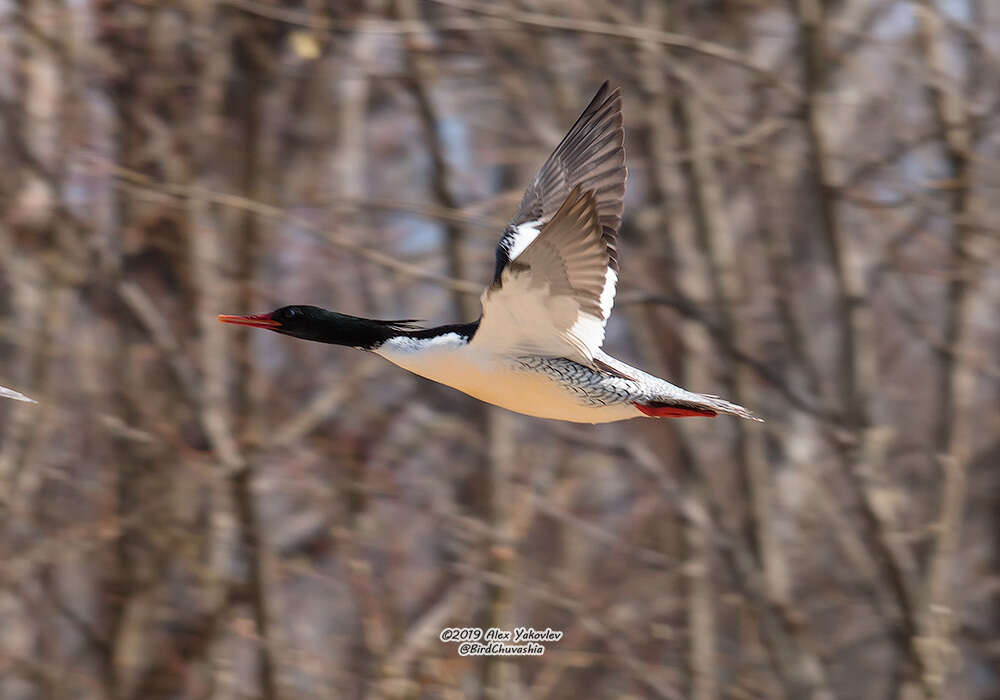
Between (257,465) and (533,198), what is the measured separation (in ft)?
8.91

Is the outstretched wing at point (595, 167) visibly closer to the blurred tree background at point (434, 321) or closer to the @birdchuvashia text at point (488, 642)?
the blurred tree background at point (434, 321)

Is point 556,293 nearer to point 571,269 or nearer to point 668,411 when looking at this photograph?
point 571,269

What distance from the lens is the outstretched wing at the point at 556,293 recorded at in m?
3.54

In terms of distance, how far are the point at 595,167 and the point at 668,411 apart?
1.06m

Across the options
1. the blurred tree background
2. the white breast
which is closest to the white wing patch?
the white breast

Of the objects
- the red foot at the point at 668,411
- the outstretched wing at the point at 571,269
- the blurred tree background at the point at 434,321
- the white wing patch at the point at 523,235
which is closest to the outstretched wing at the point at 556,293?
the outstretched wing at the point at 571,269

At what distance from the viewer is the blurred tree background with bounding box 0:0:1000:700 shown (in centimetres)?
680

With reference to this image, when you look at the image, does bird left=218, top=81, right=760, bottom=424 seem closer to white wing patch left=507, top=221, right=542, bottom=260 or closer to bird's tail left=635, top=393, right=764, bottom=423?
bird's tail left=635, top=393, right=764, bottom=423

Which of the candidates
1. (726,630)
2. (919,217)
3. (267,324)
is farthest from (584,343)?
(726,630)

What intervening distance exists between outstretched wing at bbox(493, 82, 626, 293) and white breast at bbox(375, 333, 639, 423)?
26.2 inches

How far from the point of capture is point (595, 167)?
4.80m

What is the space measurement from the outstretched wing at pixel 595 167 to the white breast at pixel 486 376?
0.67 m

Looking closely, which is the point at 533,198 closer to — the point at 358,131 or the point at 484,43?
the point at 484,43

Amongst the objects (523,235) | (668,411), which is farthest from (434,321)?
(668,411)
